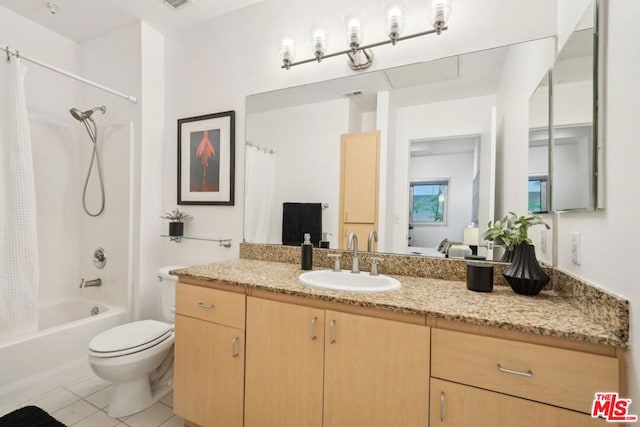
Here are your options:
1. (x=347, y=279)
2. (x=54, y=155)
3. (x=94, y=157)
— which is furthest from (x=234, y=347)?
(x=54, y=155)

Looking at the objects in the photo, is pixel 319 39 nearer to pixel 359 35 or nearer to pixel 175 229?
pixel 359 35

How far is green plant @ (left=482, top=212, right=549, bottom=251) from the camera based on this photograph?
3.88ft

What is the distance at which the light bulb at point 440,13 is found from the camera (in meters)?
1.36

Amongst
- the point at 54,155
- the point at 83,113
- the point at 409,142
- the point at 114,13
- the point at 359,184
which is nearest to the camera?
the point at 409,142

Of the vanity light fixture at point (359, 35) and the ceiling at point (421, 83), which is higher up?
the vanity light fixture at point (359, 35)

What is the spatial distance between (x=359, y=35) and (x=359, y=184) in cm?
82

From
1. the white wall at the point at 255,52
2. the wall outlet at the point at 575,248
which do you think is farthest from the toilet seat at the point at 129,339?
the wall outlet at the point at 575,248

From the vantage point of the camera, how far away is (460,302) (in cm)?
105

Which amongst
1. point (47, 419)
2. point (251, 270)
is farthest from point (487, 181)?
point (47, 419)

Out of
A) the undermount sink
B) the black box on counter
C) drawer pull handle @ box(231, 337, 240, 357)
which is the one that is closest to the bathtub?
drawer pull handle @ box(231, 337, 240, 357)

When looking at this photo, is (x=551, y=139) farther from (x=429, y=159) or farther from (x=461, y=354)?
(x=461, y=354)

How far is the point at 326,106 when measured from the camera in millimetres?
1793

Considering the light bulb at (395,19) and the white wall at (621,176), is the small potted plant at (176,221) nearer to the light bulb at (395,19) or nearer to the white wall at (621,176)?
the light bulb at (395,19)

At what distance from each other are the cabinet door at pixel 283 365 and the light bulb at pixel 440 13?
146cm
